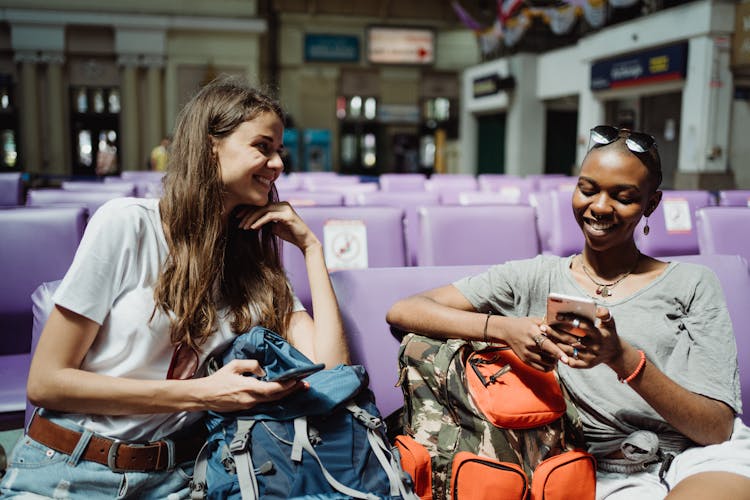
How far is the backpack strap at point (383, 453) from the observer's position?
1.39m

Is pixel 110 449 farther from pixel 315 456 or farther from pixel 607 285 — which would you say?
pixel 607 285

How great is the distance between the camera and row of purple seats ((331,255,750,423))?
6.07ft

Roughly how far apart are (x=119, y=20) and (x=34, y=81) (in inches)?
121

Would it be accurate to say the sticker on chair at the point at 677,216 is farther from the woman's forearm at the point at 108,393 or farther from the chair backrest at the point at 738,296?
the woman's forearm at the point at 108,393

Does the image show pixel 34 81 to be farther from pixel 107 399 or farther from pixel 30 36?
pixel 107 399

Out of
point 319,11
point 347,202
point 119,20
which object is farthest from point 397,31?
point 347,202

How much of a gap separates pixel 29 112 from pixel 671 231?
1887cm

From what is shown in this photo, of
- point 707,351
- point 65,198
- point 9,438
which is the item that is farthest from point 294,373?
point 65,198

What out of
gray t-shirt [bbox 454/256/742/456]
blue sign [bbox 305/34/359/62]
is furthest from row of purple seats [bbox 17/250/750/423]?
blue sign [bbox 305/34/359/62]

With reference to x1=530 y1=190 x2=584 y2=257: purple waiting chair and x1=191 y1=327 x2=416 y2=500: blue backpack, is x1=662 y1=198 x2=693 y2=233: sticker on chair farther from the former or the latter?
x1=191 y1=327 x2=416 y2=500: blue backpack

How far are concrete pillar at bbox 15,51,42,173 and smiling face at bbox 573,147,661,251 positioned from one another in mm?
19803

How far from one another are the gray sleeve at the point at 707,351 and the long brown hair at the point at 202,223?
1049 millimetres

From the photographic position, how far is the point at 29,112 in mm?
18172

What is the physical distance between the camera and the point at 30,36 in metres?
18.0
